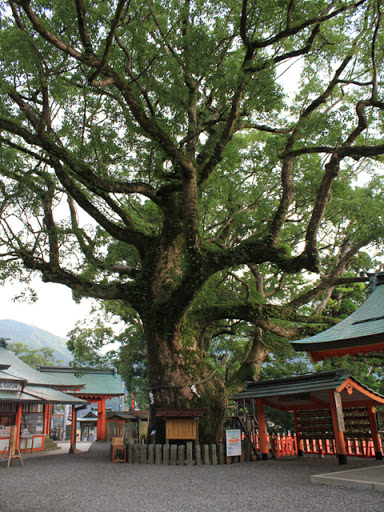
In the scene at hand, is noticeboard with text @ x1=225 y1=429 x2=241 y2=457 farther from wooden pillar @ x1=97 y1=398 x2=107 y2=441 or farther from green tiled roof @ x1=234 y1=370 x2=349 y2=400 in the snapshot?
wooden pillar @ x1=97 y1=398 x2=107 y2=441

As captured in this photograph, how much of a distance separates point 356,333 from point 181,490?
13.1 feet

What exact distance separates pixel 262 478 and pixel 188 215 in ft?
20.5

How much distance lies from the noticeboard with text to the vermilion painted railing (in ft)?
6.42

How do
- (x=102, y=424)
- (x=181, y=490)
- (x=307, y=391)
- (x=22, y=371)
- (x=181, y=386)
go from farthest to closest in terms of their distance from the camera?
(x=102, y=424)
(x=22, y=371)
(x=181, y=386)
(x=307, y=391)
(x=181, y=490)

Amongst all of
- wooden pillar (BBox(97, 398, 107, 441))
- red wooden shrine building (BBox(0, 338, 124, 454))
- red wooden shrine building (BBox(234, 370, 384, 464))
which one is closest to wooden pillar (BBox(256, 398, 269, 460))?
red wooden shrine building (BBox(234, 370, 384, 464))

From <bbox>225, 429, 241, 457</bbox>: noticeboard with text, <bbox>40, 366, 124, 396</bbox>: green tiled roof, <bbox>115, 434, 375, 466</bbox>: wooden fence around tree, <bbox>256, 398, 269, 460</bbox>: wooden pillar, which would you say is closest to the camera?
<bbox>115, 434, 375, 466</bbox>: wooden fence around tree

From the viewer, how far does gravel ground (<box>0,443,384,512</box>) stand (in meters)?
5.28

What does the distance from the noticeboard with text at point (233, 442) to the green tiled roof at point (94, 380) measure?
54.1 feet

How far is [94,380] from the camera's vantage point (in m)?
27.2

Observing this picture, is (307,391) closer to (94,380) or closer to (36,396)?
(36,396)

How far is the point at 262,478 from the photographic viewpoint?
297 inches

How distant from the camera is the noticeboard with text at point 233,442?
33.3ft

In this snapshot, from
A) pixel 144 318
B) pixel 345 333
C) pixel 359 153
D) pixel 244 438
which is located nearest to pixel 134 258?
pixel 144 318

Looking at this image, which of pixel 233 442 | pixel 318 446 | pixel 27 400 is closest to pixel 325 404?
pixel 318 446
